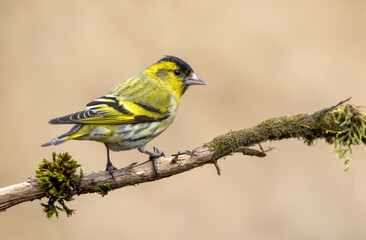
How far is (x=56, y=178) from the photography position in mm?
3645

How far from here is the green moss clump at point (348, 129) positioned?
3344mm

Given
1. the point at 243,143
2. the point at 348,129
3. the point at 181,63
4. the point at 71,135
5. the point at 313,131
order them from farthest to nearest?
the point at 181,63 → the point at 71,135 → the point at 243,143 → the point at 313,131 → the point at 348,129

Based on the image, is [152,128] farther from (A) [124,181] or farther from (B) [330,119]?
(B) [330,119]

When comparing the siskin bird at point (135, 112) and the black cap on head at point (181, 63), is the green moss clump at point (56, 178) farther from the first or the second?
the black cap on head at point (181, 63)

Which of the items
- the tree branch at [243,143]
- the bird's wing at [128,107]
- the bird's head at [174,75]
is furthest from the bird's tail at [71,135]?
the bird's head at [174,75]

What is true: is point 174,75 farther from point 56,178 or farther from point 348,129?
point 348,129

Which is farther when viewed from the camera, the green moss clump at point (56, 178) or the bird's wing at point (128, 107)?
the bird's wing at point (128, 107)

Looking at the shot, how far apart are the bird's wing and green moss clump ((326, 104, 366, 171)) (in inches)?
77.6

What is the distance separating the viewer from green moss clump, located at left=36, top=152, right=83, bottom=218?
361cm

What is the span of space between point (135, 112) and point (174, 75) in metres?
0.99

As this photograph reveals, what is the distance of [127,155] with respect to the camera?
6.97 meters

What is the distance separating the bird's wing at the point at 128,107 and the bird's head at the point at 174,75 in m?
0.19

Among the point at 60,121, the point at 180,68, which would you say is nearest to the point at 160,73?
the point at 180,68

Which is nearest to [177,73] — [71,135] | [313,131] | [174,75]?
[174,75]
